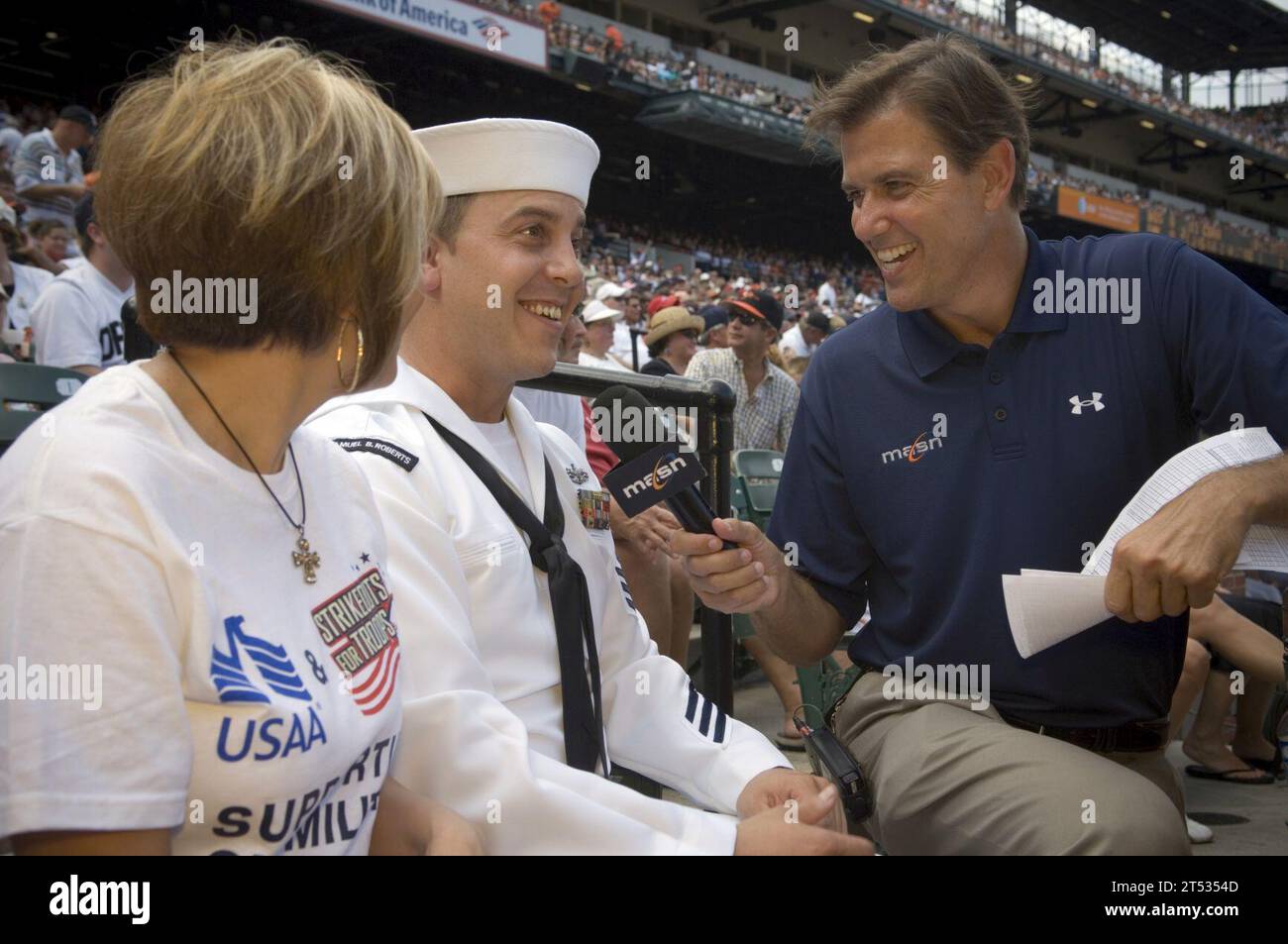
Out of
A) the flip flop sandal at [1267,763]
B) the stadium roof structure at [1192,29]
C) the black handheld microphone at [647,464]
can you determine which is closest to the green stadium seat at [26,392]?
the black handheld microphone at [647,464]

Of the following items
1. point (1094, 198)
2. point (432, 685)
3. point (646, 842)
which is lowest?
point (646, 842)

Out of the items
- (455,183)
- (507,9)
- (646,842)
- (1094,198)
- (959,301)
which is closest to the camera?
(646,842)

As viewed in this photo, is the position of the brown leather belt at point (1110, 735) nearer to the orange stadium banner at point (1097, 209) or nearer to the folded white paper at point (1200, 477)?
the folded white paper at point (1200, 477)

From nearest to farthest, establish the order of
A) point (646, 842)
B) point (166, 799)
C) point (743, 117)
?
point (166, 799) → point (646, 842) → point (743, 117)

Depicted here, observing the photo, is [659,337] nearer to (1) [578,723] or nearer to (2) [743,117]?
(1) [578,723]

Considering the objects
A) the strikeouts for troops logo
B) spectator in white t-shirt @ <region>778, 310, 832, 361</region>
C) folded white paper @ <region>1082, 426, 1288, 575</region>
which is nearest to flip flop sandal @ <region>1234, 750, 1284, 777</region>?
folded white paper @ <region>1082, 426, 1288, 575</region>

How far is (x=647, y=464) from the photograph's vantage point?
1714 mm

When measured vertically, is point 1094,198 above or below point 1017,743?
above

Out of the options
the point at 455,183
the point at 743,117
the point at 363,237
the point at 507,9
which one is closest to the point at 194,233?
the point at 363,237

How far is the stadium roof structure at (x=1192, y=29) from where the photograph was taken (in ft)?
119

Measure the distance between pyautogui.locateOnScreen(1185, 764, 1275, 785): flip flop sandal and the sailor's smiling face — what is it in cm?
350

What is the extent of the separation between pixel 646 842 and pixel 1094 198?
112 ft

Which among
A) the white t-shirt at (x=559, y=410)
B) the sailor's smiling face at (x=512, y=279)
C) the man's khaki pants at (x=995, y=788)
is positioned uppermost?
the sailor's smiling face at (x=512, y=279)

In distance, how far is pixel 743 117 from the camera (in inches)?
966
